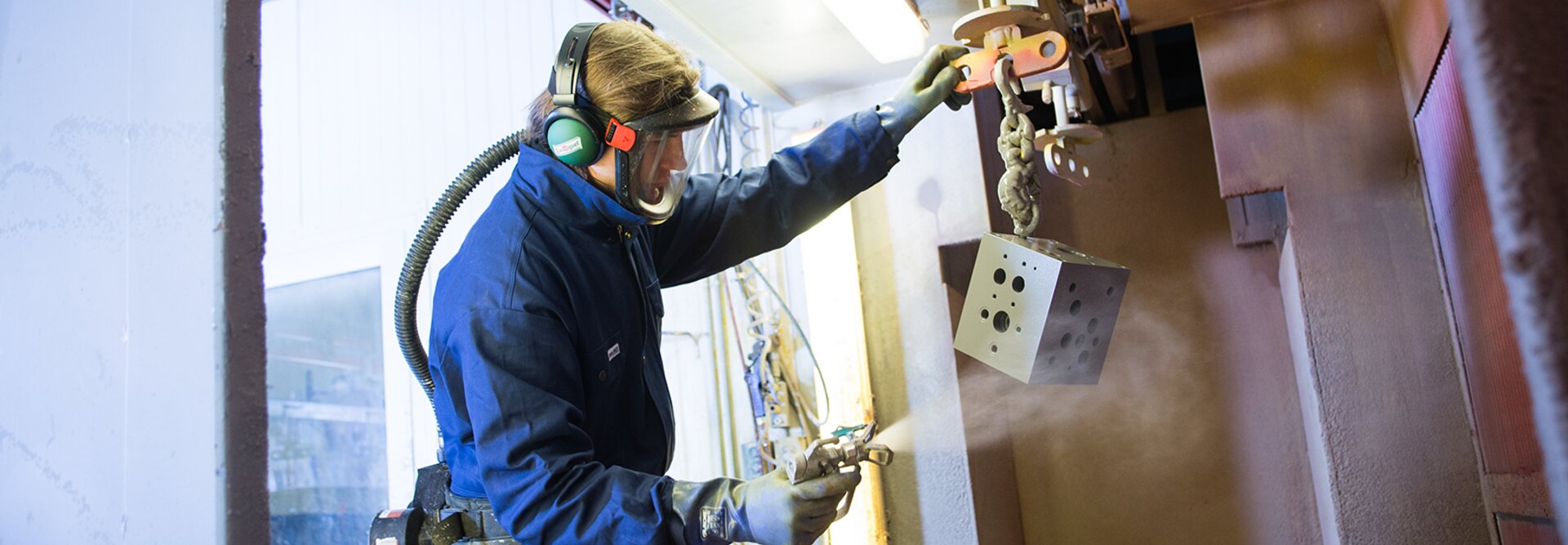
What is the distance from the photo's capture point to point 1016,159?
2215 millimetres

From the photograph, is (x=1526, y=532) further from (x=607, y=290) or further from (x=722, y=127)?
(x=722, y=127)

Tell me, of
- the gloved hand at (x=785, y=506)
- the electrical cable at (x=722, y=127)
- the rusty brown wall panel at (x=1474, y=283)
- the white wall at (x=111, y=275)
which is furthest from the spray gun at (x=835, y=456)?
the electrical cable at (x=722, y=127)

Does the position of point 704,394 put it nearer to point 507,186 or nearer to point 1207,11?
point 507,186

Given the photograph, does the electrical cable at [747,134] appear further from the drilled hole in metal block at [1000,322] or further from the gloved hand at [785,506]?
the gloved hand at [785,506]

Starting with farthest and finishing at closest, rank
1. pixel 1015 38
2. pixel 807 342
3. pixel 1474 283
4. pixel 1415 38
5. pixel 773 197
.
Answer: pixel 807 342, pixel 773 197, pixel 1015 38, pixel 1415 38, pixel 1474 283

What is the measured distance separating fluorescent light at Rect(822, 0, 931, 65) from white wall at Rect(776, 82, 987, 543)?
289 mm

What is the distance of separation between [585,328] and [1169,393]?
2077 millimetres

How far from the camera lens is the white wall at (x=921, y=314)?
3178mm

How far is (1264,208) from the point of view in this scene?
2.90 m

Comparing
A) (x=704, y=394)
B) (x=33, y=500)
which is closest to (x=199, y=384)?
(x=33, y=500)

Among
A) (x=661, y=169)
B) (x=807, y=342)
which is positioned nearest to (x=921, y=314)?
(x=807, y=342)

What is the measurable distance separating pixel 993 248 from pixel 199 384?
1.52 m

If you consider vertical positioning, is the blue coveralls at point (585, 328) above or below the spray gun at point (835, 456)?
above

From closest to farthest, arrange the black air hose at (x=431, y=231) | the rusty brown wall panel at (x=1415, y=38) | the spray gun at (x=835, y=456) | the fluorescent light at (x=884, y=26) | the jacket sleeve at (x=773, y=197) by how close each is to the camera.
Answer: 1. the rusty brown wall panel at (x=1415, y=38)
2. the spray gun at (x=835, y=456)
3. the black air hose at (x=431, y=231)
4. the jacket sleeve at (x=773, y=197)
5. the fluorescent light at (x=884, y=26)
